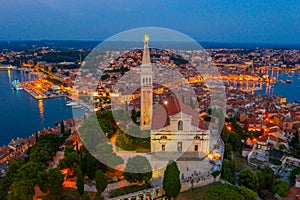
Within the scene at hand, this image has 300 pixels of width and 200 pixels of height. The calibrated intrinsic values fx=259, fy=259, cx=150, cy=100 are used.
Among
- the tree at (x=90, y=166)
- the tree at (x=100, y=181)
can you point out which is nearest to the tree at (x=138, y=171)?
the tree at (x=100, y=181)

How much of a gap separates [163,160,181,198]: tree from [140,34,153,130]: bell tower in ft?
14.6

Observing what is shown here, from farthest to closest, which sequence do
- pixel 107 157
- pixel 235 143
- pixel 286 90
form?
1. pixel 286 90
2. pixel 235 143
3. pixel 107 157

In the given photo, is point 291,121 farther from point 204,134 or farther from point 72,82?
point 72,82

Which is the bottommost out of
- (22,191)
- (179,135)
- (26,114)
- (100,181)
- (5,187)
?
(26,114)

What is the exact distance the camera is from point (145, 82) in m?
12.1

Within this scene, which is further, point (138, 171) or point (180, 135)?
point (180, 135)

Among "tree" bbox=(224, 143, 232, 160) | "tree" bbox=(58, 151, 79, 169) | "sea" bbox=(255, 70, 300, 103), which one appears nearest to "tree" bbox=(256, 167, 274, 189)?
"tree" bbox=(224, 143, 232, 160)

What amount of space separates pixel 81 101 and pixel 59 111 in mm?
2309

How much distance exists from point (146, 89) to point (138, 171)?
14.1ft

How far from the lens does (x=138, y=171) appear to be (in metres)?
9.10

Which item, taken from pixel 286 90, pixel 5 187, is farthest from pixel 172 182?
pixel 286 90

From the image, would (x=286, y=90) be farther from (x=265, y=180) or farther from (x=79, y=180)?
(x=79, y=180)

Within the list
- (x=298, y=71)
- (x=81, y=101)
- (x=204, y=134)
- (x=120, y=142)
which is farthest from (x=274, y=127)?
Result: (x=298, y=71)

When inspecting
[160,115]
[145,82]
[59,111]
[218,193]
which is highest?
[145,82]
